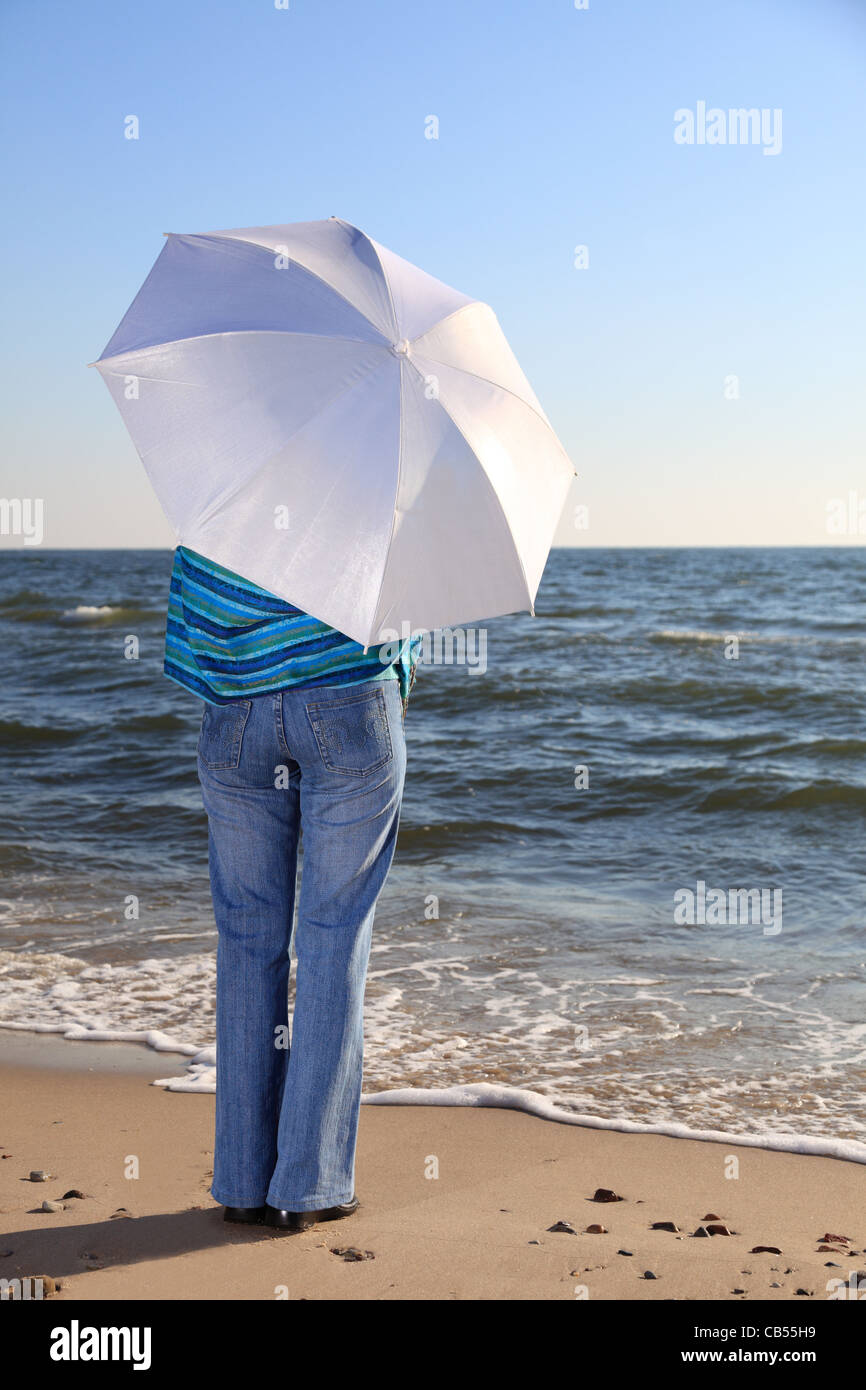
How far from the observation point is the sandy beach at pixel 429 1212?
2.37 m

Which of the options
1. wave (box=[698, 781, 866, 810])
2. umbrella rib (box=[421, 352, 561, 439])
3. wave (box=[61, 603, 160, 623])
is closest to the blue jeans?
umbrella rib (box=[421, 352, 561, 439])

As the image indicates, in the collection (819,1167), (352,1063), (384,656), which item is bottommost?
(819,1167)

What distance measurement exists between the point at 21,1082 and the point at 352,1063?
64.5 inches

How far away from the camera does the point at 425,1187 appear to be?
2.99 meters

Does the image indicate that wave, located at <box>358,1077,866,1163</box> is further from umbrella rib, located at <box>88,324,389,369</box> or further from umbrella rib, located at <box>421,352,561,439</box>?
umbrella rib, located at <box>88,324,389,369</box>

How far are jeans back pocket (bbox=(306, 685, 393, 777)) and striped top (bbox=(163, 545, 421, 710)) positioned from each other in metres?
0.05

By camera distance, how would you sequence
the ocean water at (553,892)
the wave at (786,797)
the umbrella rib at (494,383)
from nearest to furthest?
the umbrella rib at (494,383) < the ocean water at (553,892) < the wave at (786,797)

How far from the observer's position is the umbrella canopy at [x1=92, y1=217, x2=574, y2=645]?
2293mm

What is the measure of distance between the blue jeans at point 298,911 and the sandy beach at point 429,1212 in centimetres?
19

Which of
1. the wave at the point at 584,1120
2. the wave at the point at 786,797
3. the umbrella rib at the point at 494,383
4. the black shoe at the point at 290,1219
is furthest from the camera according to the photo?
the wave at the point at 786,797

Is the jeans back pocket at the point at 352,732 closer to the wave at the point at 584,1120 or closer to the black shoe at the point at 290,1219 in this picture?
the black shoe at the point at 290,1219

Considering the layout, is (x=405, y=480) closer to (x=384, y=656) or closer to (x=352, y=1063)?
(x=384, y=656)

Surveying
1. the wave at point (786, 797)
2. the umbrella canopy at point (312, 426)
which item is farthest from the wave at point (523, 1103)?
the wave at point (786, 797)
